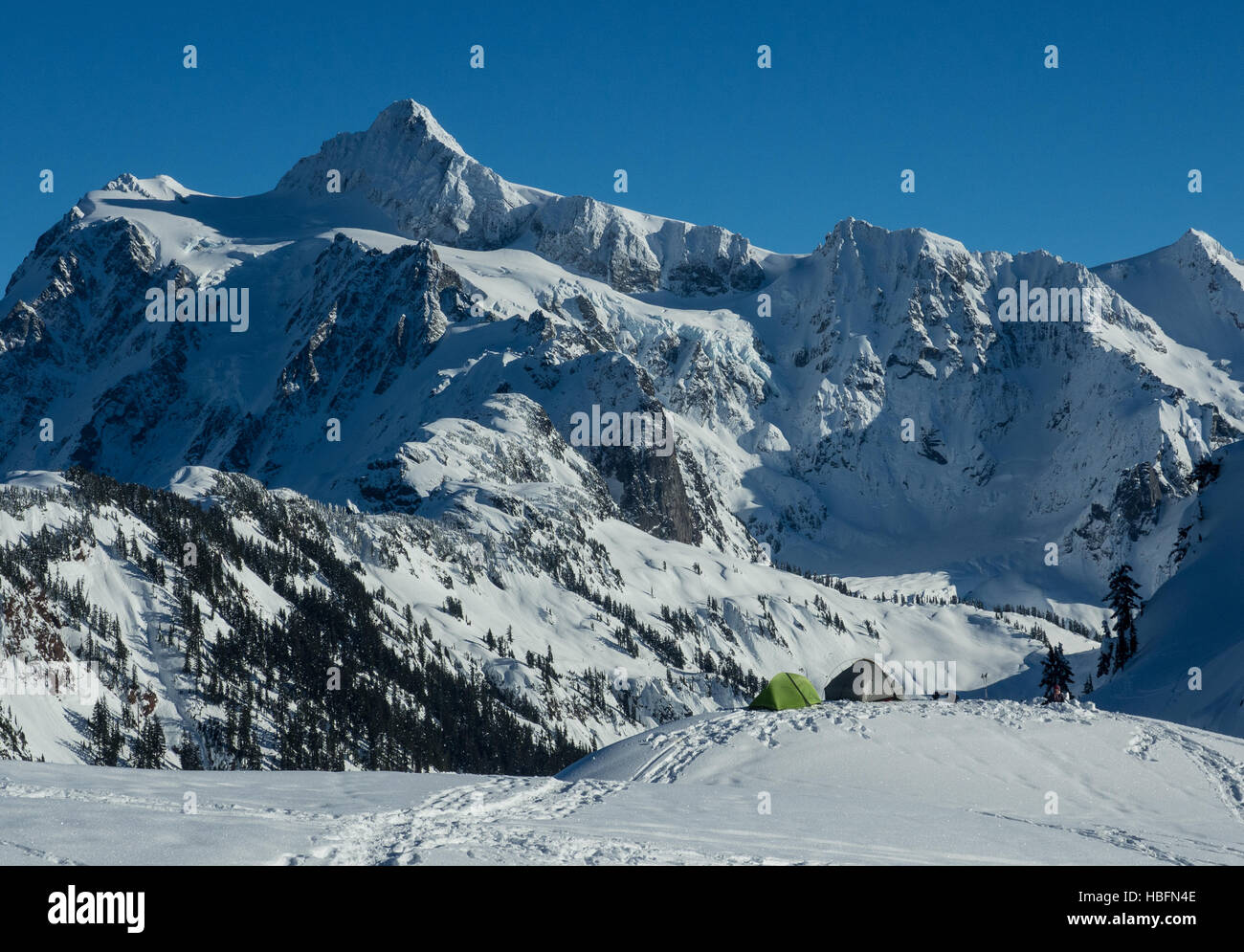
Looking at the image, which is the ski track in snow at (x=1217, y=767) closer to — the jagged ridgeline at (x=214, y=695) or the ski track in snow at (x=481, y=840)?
the ski track in snow at (x=481, y=840)

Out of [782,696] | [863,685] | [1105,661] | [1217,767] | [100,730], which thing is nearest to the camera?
[1217,767]

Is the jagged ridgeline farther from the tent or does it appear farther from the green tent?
the tent

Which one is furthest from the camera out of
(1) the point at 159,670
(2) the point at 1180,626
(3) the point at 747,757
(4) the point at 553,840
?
(1) the point at 159,670

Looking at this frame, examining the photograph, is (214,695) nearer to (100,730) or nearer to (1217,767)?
(100,730)

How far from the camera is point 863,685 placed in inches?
2104

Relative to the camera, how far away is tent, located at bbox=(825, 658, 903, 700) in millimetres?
53250

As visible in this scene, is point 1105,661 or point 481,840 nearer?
point 481,840

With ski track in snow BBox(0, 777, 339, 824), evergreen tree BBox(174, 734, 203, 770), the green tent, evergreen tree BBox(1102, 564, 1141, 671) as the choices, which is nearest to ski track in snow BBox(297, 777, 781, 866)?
ski track in snow BBox(0, 777, 339, 824)

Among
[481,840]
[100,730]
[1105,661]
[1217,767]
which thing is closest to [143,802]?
[481,840]

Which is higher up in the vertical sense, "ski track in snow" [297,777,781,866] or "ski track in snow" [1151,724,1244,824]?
"ski track in snow" [297,777,781,866]

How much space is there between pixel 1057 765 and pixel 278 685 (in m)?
169
